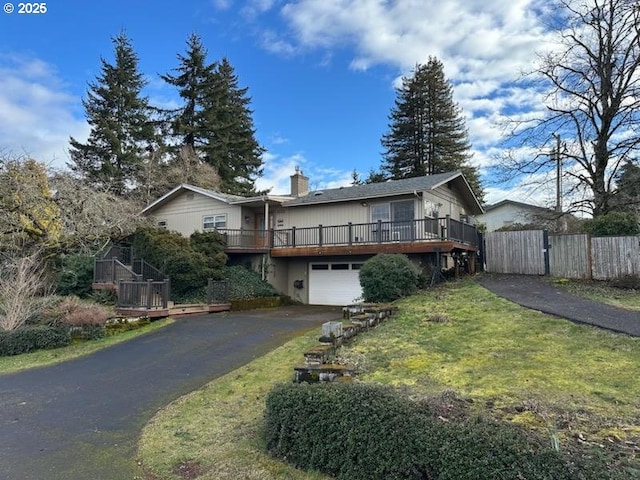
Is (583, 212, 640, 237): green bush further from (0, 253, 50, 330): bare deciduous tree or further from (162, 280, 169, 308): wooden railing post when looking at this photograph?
(0, 253, 50, 330): bare deciduous tree

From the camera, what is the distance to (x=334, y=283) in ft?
62.1

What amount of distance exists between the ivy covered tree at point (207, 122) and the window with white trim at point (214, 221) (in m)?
12.6

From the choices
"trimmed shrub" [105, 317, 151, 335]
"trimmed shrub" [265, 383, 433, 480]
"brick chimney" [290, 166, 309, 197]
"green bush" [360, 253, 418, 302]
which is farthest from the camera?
"brick chimney" [290, 166, 309, 197]

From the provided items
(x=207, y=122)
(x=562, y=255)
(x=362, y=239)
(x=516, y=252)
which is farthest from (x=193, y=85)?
(x=562, y=255)

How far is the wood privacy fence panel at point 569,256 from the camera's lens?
15.7 meters

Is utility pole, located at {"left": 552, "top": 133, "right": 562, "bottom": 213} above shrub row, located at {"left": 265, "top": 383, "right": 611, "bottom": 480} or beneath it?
above

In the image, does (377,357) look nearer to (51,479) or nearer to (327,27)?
(51,479)

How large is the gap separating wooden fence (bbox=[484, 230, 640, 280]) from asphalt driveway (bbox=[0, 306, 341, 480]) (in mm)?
9764

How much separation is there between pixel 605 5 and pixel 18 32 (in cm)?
2340

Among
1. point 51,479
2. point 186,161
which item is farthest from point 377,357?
point 186,161

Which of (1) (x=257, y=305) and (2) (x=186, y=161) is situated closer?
(1) (x=257, y=305)

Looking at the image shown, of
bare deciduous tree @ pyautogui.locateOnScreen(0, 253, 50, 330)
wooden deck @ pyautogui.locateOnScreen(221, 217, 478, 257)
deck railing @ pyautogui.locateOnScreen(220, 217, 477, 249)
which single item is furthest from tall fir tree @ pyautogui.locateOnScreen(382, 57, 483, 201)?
bare deciduous tree @ pyautogui.locateOnScreen(0, 253, 50, 330)

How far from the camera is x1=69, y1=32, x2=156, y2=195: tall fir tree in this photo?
1241 inches

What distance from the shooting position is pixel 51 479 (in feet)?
14.2
